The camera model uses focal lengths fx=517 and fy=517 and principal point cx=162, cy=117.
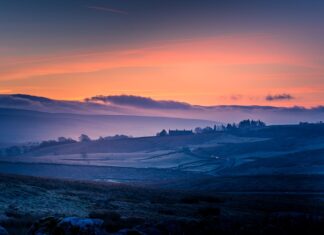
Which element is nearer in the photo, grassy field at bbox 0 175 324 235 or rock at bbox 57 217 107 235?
rock at bbox 57 217 107 235

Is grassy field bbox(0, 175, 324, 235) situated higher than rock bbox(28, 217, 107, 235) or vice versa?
rock bbox(28, 217, 107, 235)

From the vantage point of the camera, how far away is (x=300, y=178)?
407 ft

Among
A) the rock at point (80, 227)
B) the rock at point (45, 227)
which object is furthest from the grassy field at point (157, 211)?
the rock at point (45, 227)

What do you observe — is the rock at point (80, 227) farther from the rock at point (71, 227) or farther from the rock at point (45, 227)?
the rock at point (45, 227)

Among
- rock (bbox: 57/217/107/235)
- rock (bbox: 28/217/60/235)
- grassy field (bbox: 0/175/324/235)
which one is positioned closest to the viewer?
rock (bbox: 57/217/107/235)

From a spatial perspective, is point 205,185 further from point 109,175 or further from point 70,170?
point 70,170

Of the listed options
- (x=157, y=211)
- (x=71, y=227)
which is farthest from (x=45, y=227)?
(x=157, y=211)

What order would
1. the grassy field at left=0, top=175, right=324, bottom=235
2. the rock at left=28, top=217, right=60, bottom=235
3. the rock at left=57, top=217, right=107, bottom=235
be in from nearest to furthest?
the rock at left=57, top=217, right=107, bottom=235 < the rock at left=28, top=217, right=60, bottom=235 < the grassy field at left=0, top=175, right=324, bottom=235

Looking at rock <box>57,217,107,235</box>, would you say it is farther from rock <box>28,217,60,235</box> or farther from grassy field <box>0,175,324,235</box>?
grassy field <box>0,175,324,235</box>

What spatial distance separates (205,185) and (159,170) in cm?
6716

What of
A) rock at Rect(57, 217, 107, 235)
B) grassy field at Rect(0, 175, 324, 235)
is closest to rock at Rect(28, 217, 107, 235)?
rock at Rect(57, 217, 107, 235)

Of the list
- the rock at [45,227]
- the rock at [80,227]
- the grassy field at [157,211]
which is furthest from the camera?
the grassy field at [157,211]

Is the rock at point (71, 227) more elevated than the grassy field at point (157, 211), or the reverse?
the rock at point (71, 227)

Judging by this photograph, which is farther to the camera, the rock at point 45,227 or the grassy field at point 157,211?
the grassy field at point 157,211
